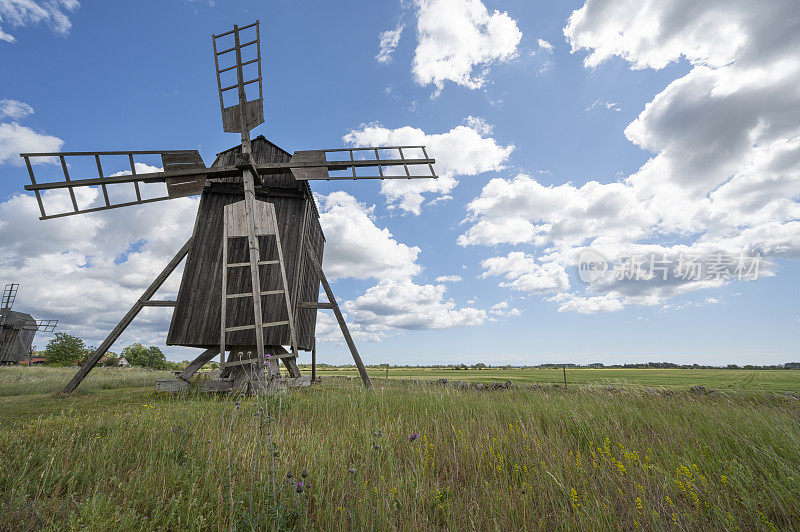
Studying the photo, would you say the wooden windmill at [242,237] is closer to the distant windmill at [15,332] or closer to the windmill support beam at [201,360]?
the windmill support beam at [201,360]

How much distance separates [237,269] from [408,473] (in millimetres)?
9543

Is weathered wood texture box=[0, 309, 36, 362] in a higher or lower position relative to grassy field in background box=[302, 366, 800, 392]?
higher

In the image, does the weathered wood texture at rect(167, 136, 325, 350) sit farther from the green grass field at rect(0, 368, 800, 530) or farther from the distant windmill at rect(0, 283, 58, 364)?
the distant windmill at rect(0, 283, 58, 364)

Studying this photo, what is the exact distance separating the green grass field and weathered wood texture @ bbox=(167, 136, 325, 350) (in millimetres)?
5239

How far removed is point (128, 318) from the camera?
34.8 feet

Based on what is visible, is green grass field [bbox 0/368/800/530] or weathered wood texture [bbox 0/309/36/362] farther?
weathered wood texture [bbox 0/309/36/362]

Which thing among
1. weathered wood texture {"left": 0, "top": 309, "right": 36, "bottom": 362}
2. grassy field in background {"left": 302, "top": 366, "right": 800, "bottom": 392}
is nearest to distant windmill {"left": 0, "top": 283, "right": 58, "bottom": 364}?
weathered wood texture {"left": 0, "top": 309, "right": 36, "bottom": 362}

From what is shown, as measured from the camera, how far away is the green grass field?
274 cm

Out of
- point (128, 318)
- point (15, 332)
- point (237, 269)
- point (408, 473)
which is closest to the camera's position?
point (408, 473)

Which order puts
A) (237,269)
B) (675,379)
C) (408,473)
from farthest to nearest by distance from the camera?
(675,379)
(237,269)
(408,473)

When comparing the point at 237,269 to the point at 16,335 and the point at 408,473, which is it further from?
the point at 16,335

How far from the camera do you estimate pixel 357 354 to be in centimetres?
1155

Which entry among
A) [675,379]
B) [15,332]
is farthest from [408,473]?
[15,332]

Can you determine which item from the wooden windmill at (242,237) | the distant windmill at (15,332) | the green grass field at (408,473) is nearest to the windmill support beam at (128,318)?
the wooden windmill at (242,237)
